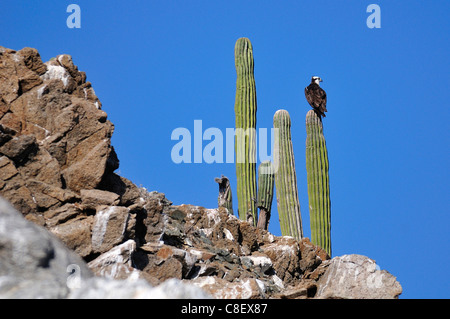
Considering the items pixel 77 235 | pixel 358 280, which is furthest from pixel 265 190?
pixel 77 235

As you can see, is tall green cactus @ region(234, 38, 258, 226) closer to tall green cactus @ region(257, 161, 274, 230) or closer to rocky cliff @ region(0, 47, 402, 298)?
tall green cactus @ region(257, 161, 274, 230)

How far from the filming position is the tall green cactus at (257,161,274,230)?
46.2ft

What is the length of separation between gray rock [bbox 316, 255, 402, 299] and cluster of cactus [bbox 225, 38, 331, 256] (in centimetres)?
475

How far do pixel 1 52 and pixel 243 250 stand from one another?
14.7ft

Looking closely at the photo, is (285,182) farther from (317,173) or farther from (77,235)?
(77,235)

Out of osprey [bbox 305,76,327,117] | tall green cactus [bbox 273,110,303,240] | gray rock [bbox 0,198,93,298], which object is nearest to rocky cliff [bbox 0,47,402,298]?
gray rock [bbox 0,198,93,298]

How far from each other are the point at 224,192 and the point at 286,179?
162cm

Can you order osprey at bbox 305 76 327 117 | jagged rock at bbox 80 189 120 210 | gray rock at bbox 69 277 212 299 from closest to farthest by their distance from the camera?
gray rock at bbox 69 277 212 299 → jagged rock at bbox 80 189 120 210 → osprey at bbox 305 76 327 117

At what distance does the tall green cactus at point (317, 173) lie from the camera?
561 inches

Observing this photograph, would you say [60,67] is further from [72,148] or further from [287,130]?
[287,130]

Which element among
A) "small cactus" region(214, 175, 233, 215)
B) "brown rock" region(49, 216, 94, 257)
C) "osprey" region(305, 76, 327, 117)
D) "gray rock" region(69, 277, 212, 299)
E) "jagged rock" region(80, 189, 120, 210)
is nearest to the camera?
"gray rock" region(69, 277, 212, 299)
